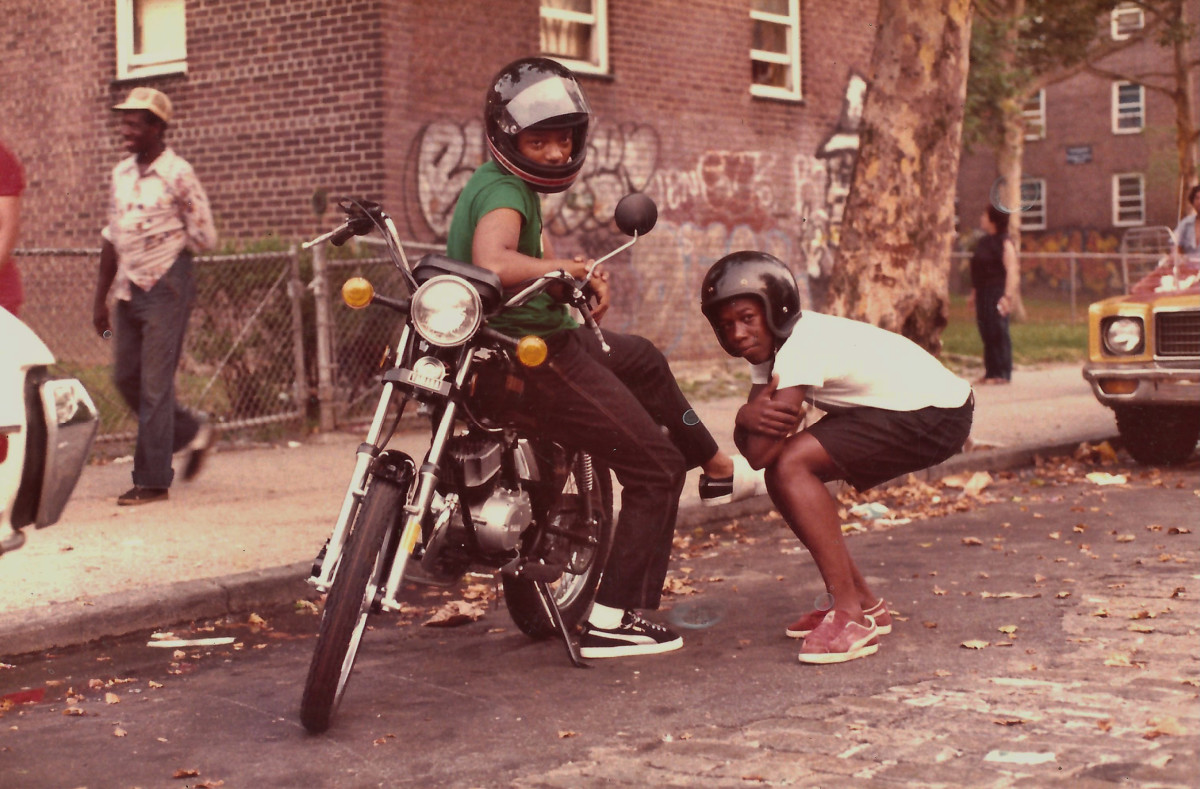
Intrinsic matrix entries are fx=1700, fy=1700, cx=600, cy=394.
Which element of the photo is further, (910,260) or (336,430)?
(336,430)

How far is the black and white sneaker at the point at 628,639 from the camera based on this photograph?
558 centimetres

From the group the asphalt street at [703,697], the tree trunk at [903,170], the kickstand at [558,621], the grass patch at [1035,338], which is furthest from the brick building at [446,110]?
the kickstand at [558,621]

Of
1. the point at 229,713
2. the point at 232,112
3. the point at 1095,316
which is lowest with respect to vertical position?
the point at 229,713

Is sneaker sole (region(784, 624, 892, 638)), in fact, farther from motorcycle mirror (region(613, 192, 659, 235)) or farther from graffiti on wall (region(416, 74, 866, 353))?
graffiti on wall (region(416, 74, 866, 353))

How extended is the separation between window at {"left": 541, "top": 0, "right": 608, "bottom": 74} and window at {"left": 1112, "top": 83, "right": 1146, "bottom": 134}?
35796 mm

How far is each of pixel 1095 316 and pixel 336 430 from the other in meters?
5.26

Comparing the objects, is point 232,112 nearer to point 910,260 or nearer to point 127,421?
point 127,421

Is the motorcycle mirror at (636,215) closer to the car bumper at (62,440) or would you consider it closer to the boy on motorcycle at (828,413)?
the boy on motorcycle at (828,413)

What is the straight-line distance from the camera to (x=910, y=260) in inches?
407

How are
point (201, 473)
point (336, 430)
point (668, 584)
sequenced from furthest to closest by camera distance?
point (336, 430), point (201, 473), point (668, 584)

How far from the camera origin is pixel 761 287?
5.57 m

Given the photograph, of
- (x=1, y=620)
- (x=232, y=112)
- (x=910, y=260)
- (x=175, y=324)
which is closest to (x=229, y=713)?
(x=1, y=620)

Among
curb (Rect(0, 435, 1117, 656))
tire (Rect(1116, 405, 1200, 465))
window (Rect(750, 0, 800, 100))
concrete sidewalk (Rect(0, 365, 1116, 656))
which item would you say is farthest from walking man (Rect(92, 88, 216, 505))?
window (Rect(750, 0, 800, 100))

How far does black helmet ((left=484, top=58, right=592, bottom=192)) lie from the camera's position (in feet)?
16.9
